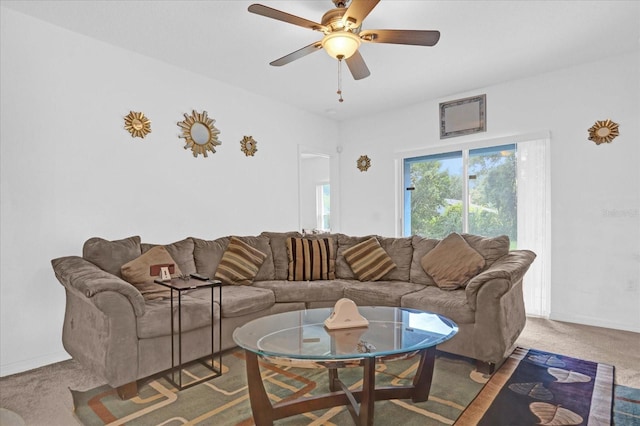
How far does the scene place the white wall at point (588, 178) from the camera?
3.60 meters

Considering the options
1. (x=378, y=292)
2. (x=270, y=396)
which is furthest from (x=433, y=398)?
(x=378, y=292)

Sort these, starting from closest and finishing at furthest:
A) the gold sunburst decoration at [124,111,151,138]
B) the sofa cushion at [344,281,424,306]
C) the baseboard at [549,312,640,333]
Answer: the sofa cushion at [344,281,424,306], the gold sunburst decoration at [124,111,151,138], the baseboard at [549,312,640,333]

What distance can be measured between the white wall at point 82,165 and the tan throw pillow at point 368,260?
1.43 m

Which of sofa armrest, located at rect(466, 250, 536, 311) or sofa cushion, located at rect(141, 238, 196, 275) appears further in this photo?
sofa cushion, located at rect(141, 238, 196, 275)

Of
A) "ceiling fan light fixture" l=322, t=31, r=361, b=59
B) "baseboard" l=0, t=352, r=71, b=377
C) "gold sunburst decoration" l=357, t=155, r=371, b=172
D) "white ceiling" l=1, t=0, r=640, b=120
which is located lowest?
"baseboard" l=0, t=352, r=71, b=377

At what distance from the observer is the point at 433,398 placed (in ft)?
7.45

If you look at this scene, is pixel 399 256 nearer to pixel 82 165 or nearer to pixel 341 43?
pixel 341 43

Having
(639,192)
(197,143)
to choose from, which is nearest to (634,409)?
(639,192)

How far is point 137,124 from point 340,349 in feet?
9.57

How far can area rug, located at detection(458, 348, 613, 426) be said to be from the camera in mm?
2045

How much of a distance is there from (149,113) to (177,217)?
1064 millimetres

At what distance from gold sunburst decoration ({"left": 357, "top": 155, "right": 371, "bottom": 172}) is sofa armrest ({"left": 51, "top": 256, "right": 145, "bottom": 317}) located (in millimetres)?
3898

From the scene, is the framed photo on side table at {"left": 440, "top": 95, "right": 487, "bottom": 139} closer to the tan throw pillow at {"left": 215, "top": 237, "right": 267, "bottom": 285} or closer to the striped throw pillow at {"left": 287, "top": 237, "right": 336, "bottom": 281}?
the striped throw pillow at {"left": 287, "top": 237, "right": 336, "bottom": 281}

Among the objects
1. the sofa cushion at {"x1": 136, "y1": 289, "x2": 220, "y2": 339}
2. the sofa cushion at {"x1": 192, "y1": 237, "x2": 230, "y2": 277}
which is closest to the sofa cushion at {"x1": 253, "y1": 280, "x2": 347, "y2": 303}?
the sofa cushion at {"x1": 192, "y1": 237, "x2": 230, "y2": 277}
